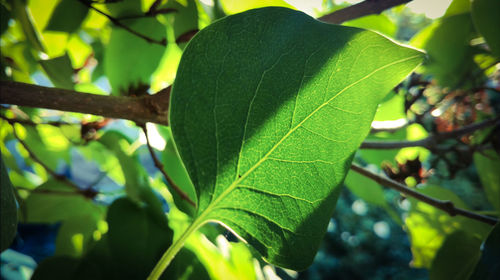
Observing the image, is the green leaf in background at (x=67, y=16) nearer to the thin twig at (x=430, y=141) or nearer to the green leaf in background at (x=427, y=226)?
the thin twig at (x=430, y=141)

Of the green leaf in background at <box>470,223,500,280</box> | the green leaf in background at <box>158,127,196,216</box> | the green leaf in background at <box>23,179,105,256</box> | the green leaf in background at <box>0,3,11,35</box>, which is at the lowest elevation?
the green leaf in background at <box>23,179,105,256</box>

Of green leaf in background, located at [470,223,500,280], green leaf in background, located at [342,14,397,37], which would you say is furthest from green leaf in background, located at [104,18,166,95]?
green leaf in background, located at [470,223,500,280]

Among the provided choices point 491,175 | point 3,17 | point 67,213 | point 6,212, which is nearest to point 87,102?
point 6,212

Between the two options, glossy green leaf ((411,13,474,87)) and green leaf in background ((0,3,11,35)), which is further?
glossy green leaf ((411,13,474,87))

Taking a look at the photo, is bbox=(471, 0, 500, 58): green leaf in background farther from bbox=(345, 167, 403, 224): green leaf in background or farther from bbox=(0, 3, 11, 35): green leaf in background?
bbox=(0, 3, 11, 35): green leaf in background

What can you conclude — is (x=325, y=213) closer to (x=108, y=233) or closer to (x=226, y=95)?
(x=226, y=95)


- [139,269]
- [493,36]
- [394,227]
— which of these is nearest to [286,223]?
[139,269]

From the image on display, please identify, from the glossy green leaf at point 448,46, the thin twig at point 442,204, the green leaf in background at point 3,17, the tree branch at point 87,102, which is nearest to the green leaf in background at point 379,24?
the glossy green leaf at point 448,46
